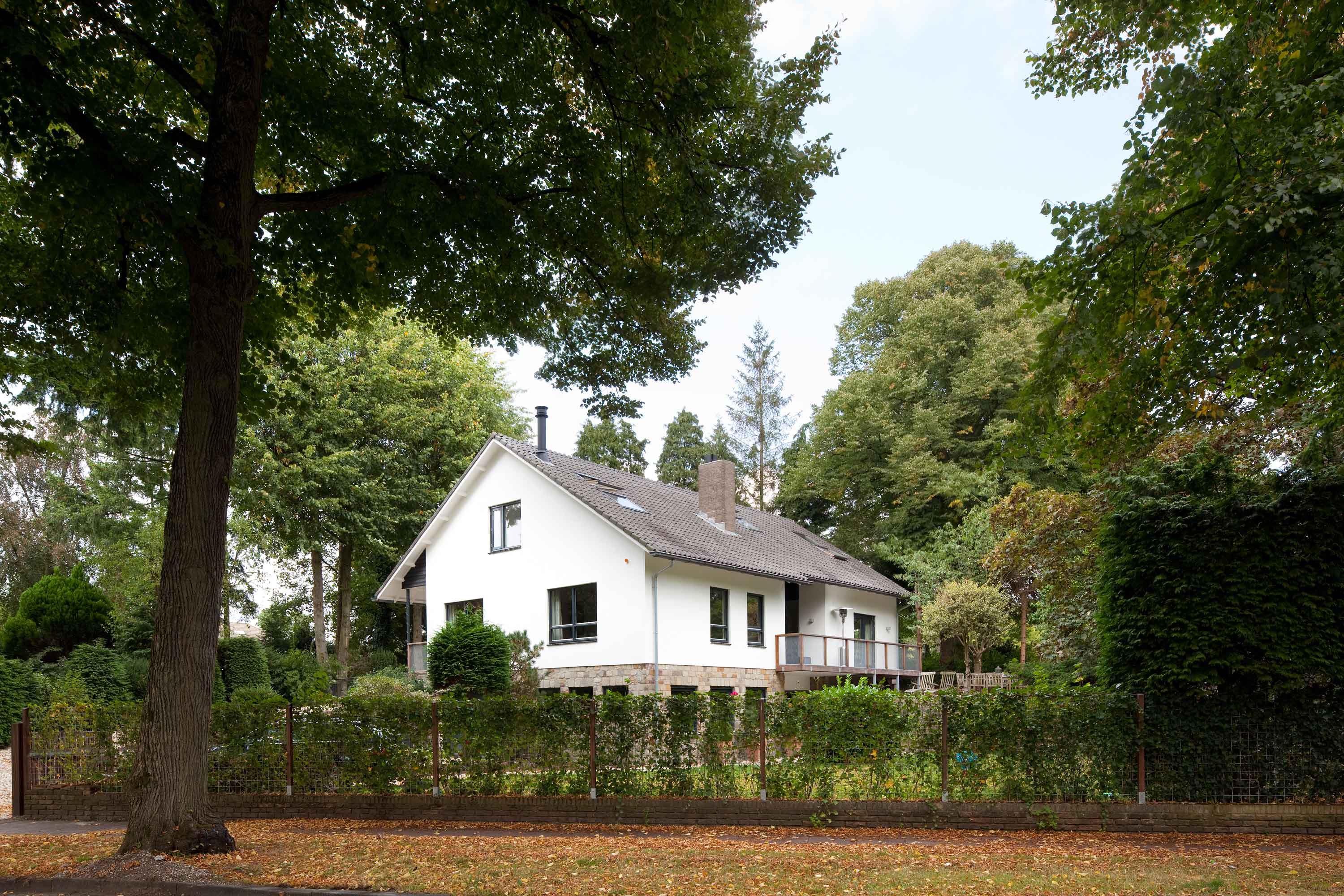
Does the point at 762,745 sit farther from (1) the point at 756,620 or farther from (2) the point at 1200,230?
(1) the point at 756,620

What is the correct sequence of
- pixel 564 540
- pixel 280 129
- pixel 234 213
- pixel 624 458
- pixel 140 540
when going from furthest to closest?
pixel 624 458
pixel 140 540
pixel 564 540
pixel 280 129
pixel 234 213

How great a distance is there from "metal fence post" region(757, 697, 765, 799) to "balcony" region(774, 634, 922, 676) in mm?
14155

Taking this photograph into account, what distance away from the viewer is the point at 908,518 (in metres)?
35.8

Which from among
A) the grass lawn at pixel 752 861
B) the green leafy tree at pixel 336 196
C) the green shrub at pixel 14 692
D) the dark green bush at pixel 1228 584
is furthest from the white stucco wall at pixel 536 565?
the dark green bush at pixel 1228 584

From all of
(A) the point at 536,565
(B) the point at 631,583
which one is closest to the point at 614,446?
(A) the point at 536,565

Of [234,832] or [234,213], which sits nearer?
[234,213]

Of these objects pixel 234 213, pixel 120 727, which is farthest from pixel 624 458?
pixel 234 213

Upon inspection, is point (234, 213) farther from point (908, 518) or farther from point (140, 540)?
point (908, 518)

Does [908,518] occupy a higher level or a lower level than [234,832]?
higher

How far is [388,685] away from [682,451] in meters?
31.2

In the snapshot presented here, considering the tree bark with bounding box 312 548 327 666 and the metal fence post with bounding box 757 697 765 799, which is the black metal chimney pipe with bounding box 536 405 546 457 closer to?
the tree bark with bounding box 312 548 327 666

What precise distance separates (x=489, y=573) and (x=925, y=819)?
17.1 metres

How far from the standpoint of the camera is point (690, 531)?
84.9ft

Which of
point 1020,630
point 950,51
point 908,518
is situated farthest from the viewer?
point 908,518
